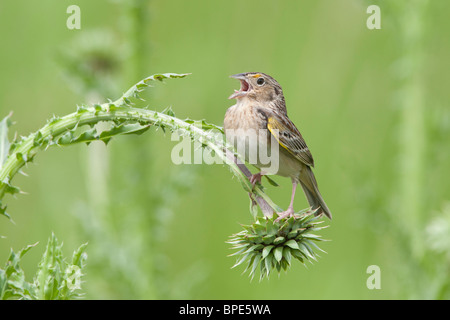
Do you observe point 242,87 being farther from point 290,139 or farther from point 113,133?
point 113,133

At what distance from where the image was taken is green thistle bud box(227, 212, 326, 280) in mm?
2256

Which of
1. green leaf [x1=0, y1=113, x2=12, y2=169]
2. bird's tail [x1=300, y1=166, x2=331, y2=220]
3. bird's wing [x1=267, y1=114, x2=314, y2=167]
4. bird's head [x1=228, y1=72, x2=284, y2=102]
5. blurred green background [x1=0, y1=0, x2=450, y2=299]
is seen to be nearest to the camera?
green leaf [x1=0, y1=113, x2=12, y2=169]

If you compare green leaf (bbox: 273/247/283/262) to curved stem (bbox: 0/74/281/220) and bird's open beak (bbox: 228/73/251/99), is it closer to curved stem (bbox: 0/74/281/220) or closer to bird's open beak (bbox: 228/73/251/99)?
curved stem (bbox: 0/74/281/220)

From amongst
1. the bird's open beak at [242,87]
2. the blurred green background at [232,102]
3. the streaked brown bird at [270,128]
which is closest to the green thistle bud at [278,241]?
the streaked brown bird at [270,128]

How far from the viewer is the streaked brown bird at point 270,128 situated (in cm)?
307

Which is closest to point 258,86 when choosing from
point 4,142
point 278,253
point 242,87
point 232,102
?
point 242,87

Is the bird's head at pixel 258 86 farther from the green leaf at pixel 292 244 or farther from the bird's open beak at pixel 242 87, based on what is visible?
the green leaf at pixel 292 244

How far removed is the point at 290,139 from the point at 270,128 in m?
0.12

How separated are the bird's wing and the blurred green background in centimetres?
266

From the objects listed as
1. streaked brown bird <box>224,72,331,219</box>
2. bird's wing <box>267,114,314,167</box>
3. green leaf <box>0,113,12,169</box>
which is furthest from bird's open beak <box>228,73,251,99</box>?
green leaf <box>0,113,12,169</box>

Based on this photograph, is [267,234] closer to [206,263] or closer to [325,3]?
[206,263]

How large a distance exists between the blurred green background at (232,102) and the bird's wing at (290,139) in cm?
266

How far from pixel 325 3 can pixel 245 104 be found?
467 cm
